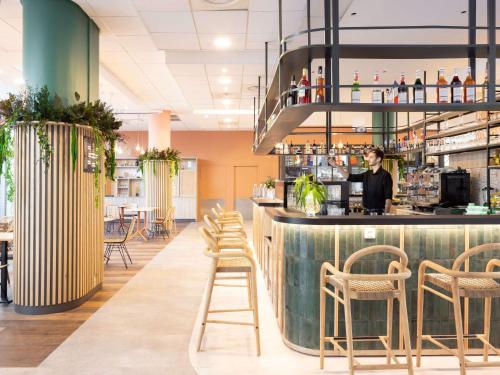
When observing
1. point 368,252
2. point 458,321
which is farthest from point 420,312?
point 368,252

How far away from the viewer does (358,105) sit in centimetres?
369

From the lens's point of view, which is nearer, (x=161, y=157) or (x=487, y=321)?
(x=487, y=321)

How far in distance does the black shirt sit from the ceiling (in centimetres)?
202

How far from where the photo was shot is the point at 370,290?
2973 millimetres

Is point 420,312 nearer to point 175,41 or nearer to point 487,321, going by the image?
point 487,321

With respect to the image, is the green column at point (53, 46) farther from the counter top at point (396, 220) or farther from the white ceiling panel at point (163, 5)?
the counter top at point (396, 220)

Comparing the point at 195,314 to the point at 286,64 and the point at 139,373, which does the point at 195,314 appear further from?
the point at 286,64

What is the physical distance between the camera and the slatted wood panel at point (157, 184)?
464 inches

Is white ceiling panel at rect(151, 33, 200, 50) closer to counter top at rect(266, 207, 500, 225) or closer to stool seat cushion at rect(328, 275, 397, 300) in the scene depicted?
counter top at rect(266, 207, 500, 225)

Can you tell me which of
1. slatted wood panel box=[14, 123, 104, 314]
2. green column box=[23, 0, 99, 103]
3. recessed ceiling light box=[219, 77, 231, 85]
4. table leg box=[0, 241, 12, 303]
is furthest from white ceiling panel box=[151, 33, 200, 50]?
table leg box=[0, 241, 12, 303]

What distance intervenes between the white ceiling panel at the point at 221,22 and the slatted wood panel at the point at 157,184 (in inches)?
234

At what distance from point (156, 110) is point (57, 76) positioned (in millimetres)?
7666

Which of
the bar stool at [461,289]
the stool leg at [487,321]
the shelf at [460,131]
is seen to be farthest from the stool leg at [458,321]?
the shelf at [460,131]

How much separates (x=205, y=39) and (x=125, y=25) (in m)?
1.22
